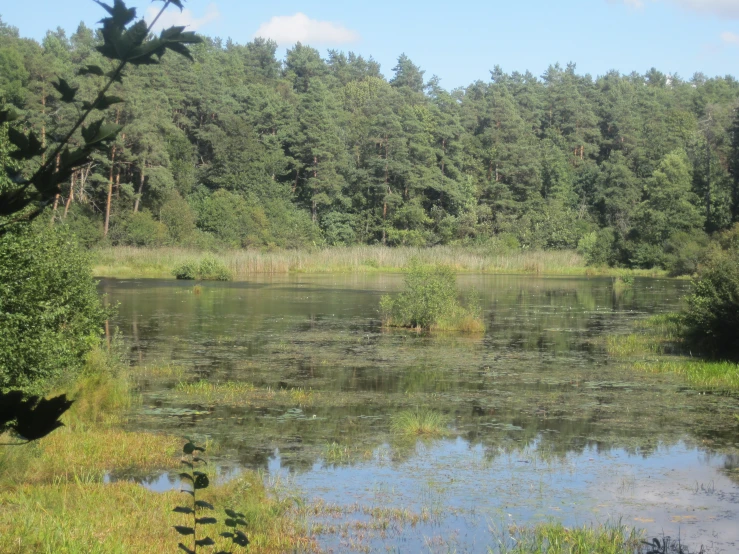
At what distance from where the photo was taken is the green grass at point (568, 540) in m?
6.65

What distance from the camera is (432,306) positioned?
21.7 metres

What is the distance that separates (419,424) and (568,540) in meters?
4.16

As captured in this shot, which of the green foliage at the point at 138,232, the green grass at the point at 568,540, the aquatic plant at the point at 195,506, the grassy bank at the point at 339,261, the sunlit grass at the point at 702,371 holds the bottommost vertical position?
the green grass at the point at 568,540

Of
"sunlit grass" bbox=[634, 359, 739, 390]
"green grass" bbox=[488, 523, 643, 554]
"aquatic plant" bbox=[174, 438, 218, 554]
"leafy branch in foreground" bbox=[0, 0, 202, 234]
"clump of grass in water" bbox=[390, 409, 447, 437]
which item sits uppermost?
"leafy branch in foreground" bbox=[0, 0, 202, 234]

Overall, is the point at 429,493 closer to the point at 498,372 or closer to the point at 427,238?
the point at 498,372

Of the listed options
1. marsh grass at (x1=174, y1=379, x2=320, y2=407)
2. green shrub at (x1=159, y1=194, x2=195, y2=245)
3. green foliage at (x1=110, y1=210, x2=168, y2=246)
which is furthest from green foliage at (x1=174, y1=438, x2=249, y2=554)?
green shrub at (x1=159, y1=194, x2=195, y2=245)

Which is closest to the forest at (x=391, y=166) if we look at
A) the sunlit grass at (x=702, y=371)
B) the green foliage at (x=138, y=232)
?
the green foliage at (x=138, y=232)

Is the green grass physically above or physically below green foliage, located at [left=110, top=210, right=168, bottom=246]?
below

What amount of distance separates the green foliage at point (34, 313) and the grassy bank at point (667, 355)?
995 centimetres

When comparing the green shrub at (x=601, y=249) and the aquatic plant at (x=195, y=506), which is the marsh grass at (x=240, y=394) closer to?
the aquatic plant at (x=195, y=506)

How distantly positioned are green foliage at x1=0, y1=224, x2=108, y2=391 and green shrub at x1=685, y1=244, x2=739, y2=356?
1129 centimetres

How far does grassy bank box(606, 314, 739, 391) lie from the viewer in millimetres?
14250

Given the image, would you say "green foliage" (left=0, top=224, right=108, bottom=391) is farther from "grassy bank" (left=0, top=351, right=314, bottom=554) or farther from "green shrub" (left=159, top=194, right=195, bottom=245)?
"green shrub" (left=159, top=194, right=195, bottom=245)

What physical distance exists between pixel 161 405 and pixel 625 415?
6.64m
